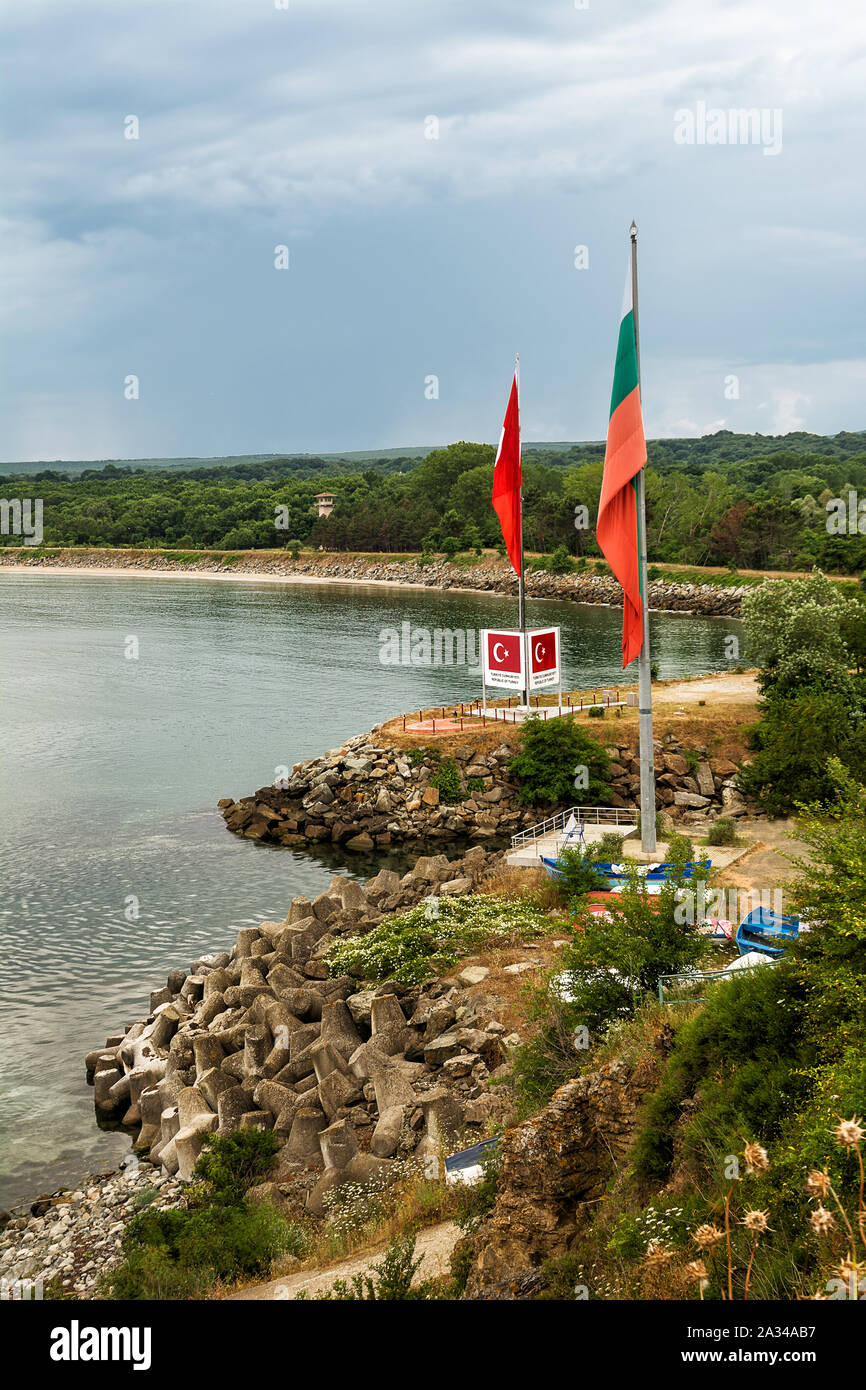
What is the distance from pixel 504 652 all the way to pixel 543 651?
4.78 feet

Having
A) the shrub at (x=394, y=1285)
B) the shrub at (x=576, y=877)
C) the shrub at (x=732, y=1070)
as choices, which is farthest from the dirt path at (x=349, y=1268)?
the shrub at (x=576, y=877)

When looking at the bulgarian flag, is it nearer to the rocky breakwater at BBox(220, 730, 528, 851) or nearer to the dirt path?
the dirt path

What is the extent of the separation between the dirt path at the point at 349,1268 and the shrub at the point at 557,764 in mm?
27413

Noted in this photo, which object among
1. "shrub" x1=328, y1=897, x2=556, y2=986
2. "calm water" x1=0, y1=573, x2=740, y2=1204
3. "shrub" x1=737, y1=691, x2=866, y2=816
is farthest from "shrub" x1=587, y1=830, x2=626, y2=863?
"calm water" x1=0, y1=573, x2=740, y2=1204

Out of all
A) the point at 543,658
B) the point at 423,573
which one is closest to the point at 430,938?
the point at 543,658

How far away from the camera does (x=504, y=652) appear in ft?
139

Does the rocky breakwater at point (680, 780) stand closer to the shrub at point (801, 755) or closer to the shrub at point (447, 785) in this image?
the shrub at point (801, 755)

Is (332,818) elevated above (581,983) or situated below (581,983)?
below

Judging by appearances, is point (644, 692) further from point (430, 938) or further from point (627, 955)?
point (627, 955)

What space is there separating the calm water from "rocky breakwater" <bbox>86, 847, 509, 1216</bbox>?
1.21 metres
